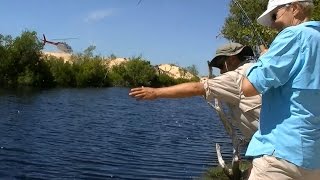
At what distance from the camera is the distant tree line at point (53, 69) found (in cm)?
8800

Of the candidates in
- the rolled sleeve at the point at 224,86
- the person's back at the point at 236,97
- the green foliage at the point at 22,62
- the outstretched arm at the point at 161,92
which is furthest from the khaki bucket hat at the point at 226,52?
the green foliage at the point at 22,62

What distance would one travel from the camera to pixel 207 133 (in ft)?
105

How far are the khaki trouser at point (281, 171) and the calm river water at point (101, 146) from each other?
14.3 metres

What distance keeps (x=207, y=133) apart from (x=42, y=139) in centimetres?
1180

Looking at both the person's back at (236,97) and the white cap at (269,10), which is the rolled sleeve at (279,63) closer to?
the white cap at (269,10)

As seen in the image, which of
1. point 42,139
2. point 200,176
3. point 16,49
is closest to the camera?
point 200,176

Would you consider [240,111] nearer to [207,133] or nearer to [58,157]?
[58,157]

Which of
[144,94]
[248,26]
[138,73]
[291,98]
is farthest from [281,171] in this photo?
[138,73]

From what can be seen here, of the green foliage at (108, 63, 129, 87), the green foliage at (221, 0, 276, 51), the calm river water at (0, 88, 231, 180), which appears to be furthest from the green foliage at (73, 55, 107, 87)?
the green foliage at (221, 0, 276, 51)

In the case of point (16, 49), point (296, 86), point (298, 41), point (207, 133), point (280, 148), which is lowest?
point (207, 133)

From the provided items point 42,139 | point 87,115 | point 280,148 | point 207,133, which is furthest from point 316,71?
point 87,115

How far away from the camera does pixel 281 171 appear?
3580mm

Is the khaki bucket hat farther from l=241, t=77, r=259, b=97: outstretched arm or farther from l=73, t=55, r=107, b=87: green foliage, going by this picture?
l=73, t=55, r=107, b=87: green foliage

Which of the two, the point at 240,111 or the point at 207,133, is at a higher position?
the point at 240,111
